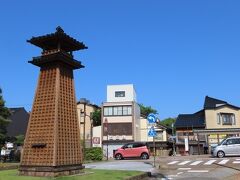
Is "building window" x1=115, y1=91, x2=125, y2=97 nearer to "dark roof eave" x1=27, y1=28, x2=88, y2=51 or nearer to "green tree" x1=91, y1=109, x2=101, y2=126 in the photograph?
"green tree" x1=91, y1=109, x2=101, y2=126

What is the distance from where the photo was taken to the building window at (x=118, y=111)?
5425 cm

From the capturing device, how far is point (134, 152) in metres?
33.2

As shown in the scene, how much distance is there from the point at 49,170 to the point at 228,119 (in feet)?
146

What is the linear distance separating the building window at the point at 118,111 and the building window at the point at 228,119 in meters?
15.0

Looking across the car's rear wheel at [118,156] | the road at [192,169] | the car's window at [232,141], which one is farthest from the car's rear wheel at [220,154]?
the car's rear wheel at [118,156]

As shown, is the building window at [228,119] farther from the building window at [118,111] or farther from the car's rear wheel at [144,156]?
the car's rear wheel at [144,156]

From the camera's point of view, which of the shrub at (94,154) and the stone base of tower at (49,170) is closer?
the stone base of tower at (49,170)

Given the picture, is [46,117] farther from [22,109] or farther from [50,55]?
[22,109]

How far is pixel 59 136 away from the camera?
16719mm

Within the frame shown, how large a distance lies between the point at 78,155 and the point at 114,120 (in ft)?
118

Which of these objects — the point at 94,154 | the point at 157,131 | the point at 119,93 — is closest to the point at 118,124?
the point at 119,93

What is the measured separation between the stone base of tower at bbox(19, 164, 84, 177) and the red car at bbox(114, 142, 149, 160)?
15841mm

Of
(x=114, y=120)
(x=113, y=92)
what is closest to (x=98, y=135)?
(x=114, y=120)

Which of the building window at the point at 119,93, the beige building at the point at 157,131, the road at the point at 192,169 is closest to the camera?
the road at the point at 192,169
